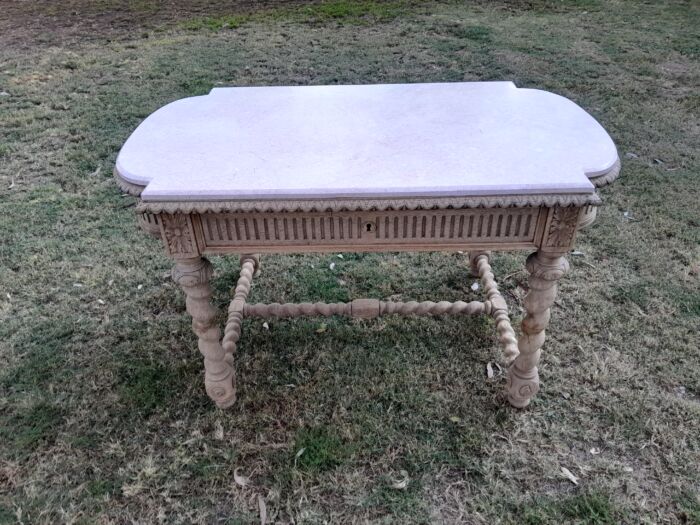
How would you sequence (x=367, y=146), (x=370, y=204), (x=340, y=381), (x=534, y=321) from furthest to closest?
(x=340, y=381), (x=534, y=321), (x=367, y=146), (x=370, y=204)

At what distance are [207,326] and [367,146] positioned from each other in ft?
3.18

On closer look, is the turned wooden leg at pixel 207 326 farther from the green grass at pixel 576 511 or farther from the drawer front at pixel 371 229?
the green grass at pixel 576 511

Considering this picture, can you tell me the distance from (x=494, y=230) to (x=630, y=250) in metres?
1.90

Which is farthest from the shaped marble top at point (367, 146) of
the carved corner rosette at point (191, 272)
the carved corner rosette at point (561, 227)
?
the carved corner rosette at point (191, 272)

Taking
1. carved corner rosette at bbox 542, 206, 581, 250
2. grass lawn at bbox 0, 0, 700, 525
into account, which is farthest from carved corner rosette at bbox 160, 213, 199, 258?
carved corner rosette at bbox 542, 206, 581, 250

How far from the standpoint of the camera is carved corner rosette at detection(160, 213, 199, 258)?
1.84 metres

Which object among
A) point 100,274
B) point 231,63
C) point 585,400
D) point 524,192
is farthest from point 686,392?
point 231,63

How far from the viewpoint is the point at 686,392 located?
2.44m

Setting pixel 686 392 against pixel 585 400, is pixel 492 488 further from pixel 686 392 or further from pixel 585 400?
pixel 686 392

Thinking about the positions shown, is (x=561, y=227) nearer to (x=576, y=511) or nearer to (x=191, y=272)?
(x=576, y=511)

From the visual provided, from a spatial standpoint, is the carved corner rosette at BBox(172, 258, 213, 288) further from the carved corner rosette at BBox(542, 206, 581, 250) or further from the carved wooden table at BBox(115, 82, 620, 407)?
the carved corner rosette at BBox(542, 206, 581, 250)

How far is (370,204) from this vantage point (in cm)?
172

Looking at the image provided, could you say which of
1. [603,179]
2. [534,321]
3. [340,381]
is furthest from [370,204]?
[340,381]

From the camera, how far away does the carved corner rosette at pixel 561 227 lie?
1.82 meters
